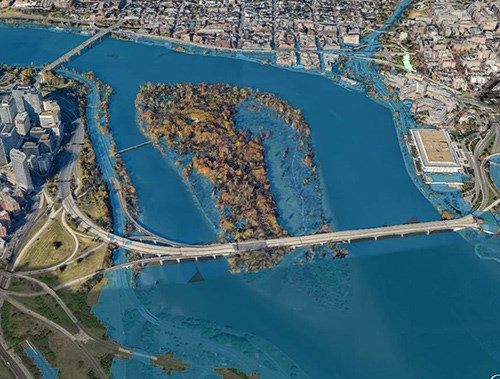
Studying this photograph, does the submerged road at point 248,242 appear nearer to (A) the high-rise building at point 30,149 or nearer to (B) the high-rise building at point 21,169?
(B) the high-rise building at point 21,169

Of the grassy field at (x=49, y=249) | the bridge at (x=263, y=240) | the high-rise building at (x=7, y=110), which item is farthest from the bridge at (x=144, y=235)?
the high-rise building at (x=7, y=110)

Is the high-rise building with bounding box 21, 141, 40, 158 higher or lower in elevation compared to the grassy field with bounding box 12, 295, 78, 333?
higher

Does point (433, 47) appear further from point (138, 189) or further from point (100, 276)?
point (100, 276)

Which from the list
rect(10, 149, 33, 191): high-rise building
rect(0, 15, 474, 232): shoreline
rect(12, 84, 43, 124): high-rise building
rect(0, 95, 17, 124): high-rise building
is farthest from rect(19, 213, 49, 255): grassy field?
rect(0, 15, 474, 232): shoreline

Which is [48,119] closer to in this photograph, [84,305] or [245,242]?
[84,305]

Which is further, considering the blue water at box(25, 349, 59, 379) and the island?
the island

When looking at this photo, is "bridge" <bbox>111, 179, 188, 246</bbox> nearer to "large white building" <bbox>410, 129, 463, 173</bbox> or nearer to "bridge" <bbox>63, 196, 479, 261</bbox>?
"bridge" <bbox>63, 196, 479, 261</bbox>

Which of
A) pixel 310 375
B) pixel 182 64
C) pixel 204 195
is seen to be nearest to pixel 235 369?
pixel 310 375
